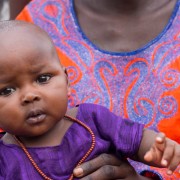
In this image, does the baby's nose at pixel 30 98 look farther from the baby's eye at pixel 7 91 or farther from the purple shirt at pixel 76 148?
the purple shirt at pixel 76 148

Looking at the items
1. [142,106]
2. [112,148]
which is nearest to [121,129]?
[112,148]

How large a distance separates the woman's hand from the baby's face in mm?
171

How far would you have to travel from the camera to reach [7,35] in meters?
1.92

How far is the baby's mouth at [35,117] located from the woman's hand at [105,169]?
0.67 feet

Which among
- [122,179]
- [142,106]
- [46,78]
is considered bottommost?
[122,179]

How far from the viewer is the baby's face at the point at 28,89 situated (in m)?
1.84

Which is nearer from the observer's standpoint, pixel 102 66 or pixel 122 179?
pixel 122 179

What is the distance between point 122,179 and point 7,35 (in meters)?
0.59

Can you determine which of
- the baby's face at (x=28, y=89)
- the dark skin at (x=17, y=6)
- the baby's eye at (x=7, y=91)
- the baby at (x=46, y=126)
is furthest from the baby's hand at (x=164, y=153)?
the dark skin at (x=17, y=6)

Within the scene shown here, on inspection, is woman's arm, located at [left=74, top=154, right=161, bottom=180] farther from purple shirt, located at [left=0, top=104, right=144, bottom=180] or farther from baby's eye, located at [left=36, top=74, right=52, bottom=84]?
baby's eye, located at [left=36, top=74, right=52, bottom=84]

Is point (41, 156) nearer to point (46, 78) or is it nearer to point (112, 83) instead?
point (46, 78)

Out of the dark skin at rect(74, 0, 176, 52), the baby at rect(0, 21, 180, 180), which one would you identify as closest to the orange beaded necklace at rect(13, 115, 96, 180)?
the baby at rect(0, 21, 180, 180)

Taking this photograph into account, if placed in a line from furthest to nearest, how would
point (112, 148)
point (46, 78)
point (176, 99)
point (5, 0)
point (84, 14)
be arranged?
point (5, 0), point (84, 14), point (176, 99), point (112, 148), point (46, 78)

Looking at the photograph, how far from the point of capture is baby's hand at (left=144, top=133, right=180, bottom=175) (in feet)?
5.86
